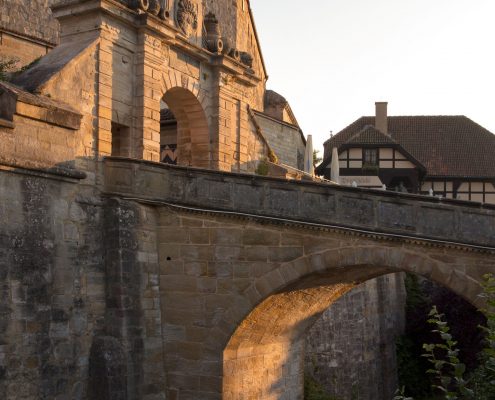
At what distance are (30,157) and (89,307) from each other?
2.48 metres

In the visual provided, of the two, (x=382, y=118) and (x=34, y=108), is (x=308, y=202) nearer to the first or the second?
(x=34, y=108)

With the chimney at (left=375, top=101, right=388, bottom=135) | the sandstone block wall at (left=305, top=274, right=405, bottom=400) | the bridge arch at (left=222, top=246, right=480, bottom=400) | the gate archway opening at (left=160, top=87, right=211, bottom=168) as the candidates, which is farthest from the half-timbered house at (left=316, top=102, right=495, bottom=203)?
the bridge arch at (left=222, top=246, right=480, bottom=400)

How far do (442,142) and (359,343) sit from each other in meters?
21.0

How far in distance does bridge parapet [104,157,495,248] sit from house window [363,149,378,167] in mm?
23120

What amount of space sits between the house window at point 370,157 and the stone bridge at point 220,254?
22079 millimetres

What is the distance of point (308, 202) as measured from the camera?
10.7 m

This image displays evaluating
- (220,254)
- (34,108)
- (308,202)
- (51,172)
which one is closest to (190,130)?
(220,254)

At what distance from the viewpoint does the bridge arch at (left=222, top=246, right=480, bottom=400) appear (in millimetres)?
9945

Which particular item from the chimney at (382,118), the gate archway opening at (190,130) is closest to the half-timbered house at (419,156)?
the chimney at (382,118)

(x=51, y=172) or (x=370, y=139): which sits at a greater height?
(x=370, y=139)

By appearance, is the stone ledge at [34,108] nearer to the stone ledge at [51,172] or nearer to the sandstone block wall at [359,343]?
the stone ledge at [51,172]

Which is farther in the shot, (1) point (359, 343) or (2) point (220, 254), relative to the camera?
(1) point (359, 343)

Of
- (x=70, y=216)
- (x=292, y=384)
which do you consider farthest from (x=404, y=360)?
(x=70, y=216)

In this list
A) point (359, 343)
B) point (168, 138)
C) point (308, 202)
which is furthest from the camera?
point (359, 343)
